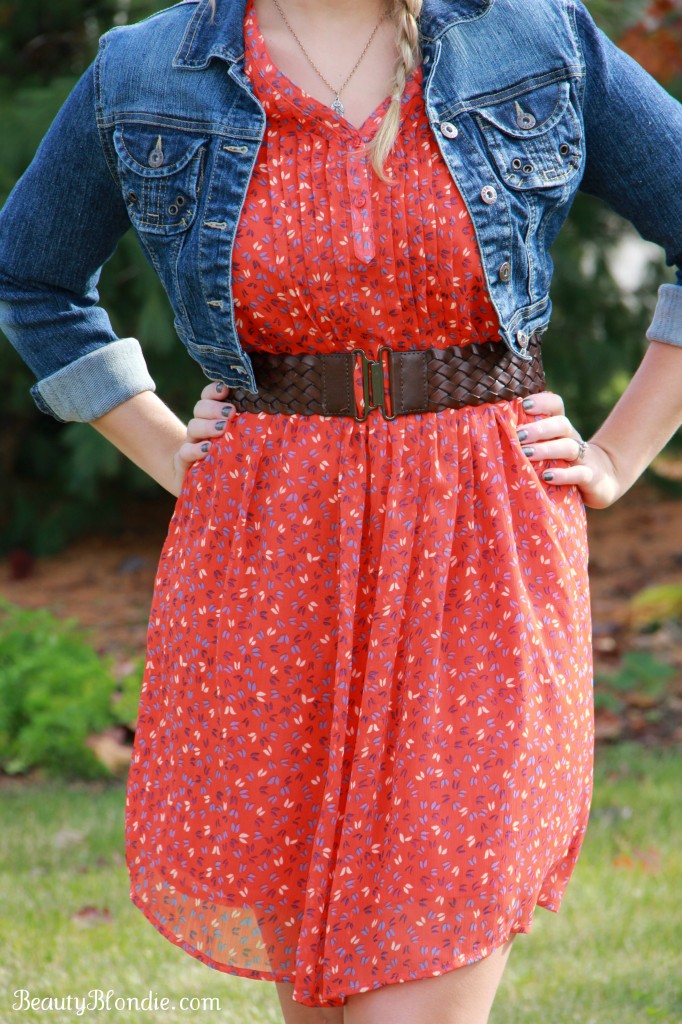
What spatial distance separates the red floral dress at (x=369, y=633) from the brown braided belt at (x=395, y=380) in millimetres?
18

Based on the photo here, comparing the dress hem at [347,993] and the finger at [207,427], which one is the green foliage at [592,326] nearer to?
the finger at [207,427]

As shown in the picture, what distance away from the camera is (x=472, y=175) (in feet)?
5.56

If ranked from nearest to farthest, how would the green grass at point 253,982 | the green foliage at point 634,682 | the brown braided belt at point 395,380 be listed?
the brown braided belt at point 395,380
the green grass at point 253,982
the green foliage at point 634,682

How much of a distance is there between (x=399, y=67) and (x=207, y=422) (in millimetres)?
595

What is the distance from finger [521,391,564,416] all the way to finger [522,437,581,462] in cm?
4

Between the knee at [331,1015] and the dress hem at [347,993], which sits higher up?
the dress hem at [347,993]

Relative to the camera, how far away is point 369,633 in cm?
172

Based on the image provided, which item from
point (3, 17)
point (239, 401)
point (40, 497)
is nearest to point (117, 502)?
point (40, 497)

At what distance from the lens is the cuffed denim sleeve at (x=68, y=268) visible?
6.36 feet

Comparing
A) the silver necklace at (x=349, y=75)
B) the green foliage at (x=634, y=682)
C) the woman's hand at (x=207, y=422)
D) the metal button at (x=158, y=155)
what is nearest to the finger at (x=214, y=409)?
the woman's hand at (x=207, y=422)

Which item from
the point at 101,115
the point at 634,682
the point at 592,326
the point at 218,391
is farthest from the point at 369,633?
the point at 592,326

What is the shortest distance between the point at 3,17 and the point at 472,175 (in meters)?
5.10

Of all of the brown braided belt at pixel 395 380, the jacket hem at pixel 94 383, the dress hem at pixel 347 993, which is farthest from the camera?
the jacket hem at pixel 94 383

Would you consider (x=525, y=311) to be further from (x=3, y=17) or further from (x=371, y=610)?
(x=3, y=17)
